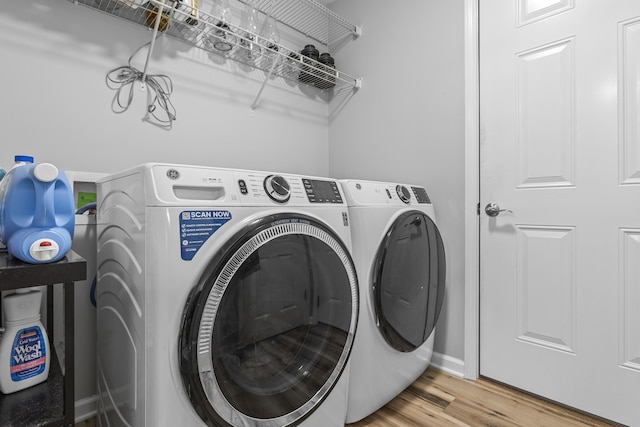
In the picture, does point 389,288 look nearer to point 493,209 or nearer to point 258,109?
point 493,209

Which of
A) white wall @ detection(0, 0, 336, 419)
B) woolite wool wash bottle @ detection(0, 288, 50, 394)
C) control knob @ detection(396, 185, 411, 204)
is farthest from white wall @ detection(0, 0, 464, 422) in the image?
woolite wool wash bottle @ detection(0, 288, 50, 394)

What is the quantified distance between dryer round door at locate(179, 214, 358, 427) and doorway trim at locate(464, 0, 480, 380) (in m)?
0.83

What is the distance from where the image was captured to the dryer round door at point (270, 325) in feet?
2.57

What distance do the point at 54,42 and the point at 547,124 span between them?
211cm

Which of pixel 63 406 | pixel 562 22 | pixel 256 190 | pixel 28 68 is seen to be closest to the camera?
pixel 63 406

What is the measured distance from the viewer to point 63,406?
763 millimetres

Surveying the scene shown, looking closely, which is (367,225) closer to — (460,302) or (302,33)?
(460,302)

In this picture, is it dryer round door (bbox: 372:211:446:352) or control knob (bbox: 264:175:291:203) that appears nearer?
control knob (bbox: 264:175:291:203)

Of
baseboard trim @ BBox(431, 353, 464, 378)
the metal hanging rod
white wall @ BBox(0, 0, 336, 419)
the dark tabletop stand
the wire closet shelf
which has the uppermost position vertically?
the metal hanging rod

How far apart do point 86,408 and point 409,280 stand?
1.46 m

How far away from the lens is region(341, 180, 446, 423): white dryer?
49.3 inches

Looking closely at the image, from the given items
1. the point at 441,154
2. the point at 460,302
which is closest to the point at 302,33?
the point at 441,154

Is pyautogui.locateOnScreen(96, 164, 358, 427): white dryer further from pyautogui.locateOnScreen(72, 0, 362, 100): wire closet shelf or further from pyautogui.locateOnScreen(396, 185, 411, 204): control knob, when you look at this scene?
pyautogui.locateOnScreen(72, 0, 362, 100): wire closet shelf

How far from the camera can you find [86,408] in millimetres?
1349
